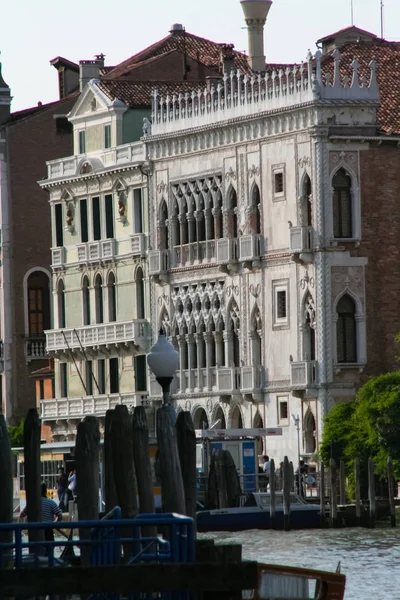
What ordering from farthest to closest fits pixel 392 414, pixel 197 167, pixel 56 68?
pixel 56 68 < pixel 197 167 < pixel 392 414

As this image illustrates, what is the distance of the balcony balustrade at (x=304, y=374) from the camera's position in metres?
71.6

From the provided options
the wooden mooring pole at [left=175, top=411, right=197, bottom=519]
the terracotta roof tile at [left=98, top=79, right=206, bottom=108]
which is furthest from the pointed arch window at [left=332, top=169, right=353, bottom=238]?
the wooden mooring pole at [left=175, top=411, right=197, bottom=519]

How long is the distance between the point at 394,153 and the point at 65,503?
1336 centimetres

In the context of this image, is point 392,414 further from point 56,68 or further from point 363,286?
point 56,68

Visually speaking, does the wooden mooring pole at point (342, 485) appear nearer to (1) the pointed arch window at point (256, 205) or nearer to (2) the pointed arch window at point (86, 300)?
(1) the pointed arch window at point (256, 205)

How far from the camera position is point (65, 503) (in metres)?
65.8

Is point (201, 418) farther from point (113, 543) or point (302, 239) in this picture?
point (113, 543)

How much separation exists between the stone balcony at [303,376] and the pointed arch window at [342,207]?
3.42 meters

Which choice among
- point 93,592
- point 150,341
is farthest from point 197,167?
point 93,592

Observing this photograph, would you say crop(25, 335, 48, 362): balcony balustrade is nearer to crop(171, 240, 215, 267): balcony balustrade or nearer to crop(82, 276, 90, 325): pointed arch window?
crop(82, 276, 90, 325): pointed arch window

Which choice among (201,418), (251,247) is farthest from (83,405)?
(251,247)

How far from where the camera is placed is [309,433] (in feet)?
235

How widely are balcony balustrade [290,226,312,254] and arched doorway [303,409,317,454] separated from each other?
4.20m

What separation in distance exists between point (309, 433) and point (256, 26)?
42.6 ft
